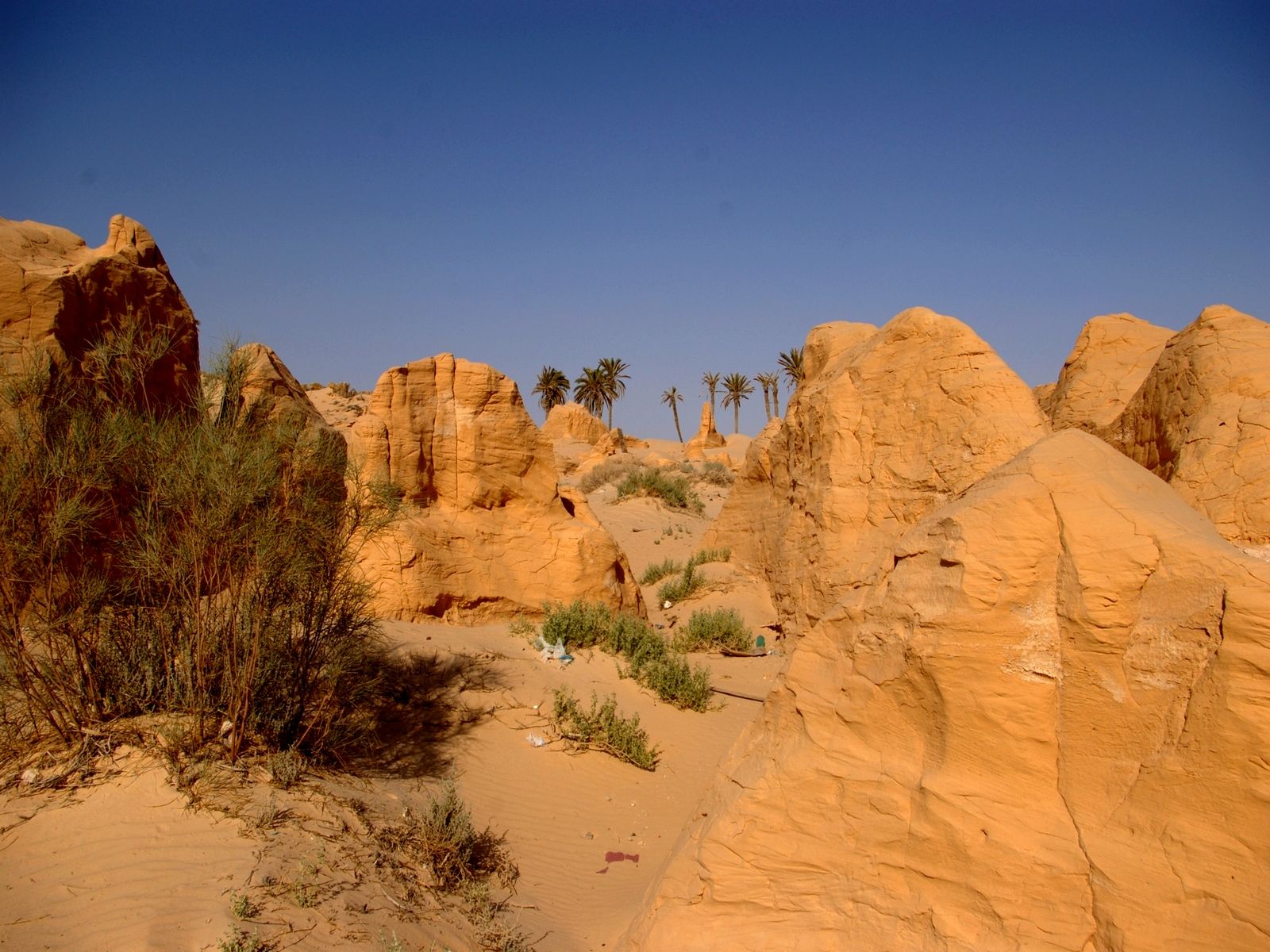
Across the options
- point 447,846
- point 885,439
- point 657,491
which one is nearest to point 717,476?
point 657,491

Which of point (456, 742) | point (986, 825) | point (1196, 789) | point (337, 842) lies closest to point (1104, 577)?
point (1196, 789)

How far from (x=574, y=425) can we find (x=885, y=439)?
33.5 metres

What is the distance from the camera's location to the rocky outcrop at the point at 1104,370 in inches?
361

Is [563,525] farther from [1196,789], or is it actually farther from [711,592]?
[1196,789]

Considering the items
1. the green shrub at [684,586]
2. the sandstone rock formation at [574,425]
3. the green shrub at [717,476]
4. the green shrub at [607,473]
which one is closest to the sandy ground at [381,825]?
the green shrub at [684,586]

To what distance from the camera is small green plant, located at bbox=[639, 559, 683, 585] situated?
48.4 feet

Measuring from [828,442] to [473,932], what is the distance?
233 inches

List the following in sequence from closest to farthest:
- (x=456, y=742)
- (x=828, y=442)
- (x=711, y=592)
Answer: (x=456, y=742) < (x=828, y=442) < (x=711, y=592)

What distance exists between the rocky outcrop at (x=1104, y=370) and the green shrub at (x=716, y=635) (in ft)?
16.9

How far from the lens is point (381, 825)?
217 inches

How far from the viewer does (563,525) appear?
10609 millimetres

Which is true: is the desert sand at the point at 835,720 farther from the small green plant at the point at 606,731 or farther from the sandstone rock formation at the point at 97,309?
the small green plant at the point at 606,731

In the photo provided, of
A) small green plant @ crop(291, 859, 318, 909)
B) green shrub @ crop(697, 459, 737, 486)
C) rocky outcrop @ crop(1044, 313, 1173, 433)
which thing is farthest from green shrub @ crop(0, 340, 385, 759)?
→ green shrub @ crop(697, 459, 737, 486)

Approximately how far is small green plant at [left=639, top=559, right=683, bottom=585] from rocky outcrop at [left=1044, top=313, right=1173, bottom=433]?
23.0 feet
